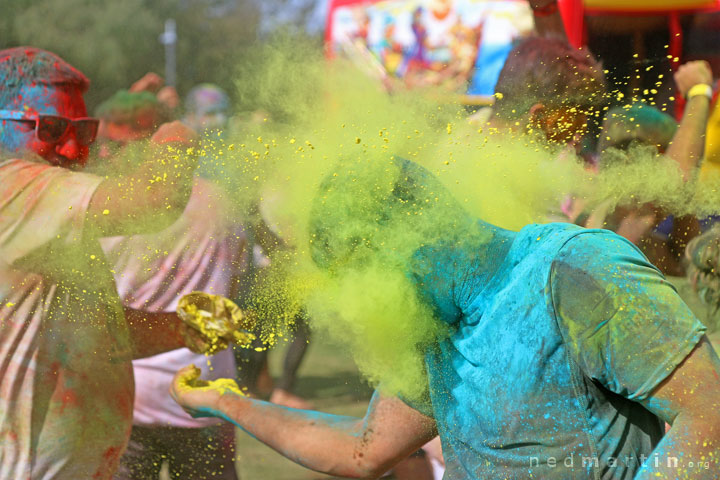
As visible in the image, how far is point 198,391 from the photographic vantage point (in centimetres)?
158

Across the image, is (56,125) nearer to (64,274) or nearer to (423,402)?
(64,274)

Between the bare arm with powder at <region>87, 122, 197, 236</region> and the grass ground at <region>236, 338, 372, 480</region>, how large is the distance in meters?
0.52

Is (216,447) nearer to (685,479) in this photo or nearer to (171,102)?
(171,102)

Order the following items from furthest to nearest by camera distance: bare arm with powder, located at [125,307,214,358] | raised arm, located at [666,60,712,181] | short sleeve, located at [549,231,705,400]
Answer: bare arm with powder, located at [125,307,214,358]
raised arm, located at [666,60,712,181]
short sleeve, located at [549,231,705,400]

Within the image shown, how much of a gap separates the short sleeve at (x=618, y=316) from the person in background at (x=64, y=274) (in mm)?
804

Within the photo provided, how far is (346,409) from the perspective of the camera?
2402 mm

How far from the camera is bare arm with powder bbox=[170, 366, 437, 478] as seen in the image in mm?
1273

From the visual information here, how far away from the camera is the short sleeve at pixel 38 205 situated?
1466mm

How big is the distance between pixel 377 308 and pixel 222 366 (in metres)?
0.81

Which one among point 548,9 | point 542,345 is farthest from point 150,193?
point 548,9

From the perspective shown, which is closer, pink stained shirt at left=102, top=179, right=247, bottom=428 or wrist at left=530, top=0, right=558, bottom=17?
pink stained shirt at left=102, top=179, right=247, bottom=428

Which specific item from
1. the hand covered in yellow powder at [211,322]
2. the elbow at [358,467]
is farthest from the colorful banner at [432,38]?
the elbow at [358,467]

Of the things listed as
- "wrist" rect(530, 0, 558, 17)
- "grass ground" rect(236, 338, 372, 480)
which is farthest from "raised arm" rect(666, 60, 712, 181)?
"grass ground" rect(236, 338, 372, 480)

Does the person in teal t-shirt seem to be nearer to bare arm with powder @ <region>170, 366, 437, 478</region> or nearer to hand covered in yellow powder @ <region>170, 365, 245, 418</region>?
bare arm with powder @ <region>170, 366, 437, 478</region>
